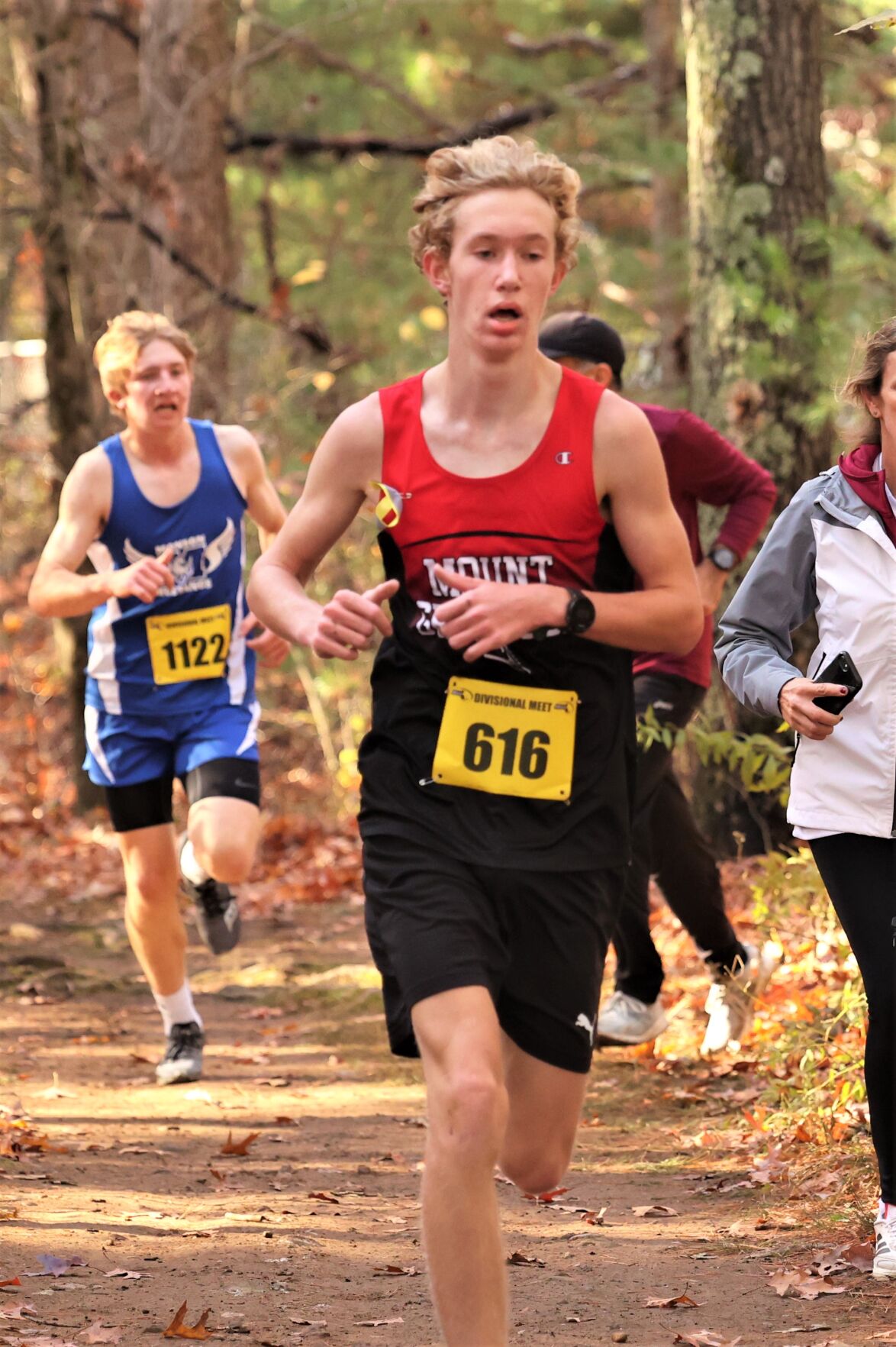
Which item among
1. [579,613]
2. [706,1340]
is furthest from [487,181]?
[706,1340]

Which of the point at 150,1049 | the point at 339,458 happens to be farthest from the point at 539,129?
the point at 339,458

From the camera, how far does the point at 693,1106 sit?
609 cm

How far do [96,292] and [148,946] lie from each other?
683 centimetres

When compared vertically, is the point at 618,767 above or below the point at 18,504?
above

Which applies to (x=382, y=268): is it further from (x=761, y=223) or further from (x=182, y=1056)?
(x=182, y=1056)

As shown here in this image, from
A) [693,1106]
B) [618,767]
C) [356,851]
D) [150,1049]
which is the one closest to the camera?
[618,767]

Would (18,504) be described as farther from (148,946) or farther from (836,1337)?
(836,1337)

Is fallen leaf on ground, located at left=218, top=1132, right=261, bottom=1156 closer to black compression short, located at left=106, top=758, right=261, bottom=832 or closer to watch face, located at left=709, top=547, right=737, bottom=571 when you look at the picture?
black compression short, located at left=106, top=758, right=261, bottom=832

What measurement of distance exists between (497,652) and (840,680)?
2.67ft

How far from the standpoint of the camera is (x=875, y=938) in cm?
404

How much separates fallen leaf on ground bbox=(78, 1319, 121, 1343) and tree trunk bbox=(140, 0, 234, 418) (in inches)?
383

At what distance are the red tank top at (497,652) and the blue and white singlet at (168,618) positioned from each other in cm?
287

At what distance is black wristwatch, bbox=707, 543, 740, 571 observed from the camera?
20.8 feet

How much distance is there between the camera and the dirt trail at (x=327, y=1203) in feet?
13.4
